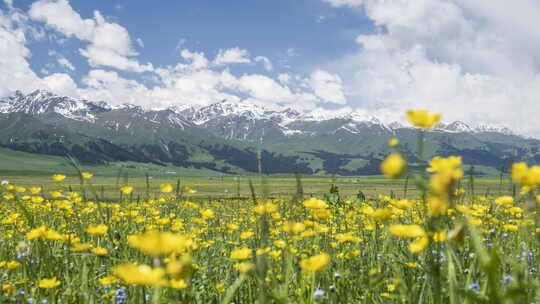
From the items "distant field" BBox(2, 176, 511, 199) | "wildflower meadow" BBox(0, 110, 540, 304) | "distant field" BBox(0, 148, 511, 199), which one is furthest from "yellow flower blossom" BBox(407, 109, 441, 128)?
"distant field" BBox(2, 176, 511, 199)

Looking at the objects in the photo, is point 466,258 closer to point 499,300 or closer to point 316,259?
point 316,259

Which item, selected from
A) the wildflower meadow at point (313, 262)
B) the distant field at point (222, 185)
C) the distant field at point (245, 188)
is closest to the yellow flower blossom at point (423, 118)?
the wildflower meadow at point (313, 262)

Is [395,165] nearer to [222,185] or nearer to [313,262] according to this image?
[313,262]

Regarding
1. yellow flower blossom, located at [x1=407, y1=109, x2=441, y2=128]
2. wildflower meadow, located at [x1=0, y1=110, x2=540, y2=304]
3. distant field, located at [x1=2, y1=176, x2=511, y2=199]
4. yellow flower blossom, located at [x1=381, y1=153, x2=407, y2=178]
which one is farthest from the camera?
distant field, located at [x1=2, y1=176, x2=511, y2=199]

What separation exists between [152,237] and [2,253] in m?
4.62

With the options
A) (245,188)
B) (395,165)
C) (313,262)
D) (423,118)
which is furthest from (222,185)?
(395,165)

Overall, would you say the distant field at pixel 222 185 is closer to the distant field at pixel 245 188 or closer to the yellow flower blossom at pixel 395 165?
the distant field at pixel 245 188

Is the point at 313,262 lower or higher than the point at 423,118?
lower

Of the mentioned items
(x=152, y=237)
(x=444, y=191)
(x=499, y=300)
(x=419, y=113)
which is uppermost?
(x=419, y=113)

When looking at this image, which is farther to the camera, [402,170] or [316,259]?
[316,259]

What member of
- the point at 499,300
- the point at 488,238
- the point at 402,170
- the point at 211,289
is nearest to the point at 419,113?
the point at 402,170

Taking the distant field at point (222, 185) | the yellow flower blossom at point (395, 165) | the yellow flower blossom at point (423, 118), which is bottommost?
the distant field at point (222, 185)

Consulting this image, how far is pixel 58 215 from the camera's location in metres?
7.35

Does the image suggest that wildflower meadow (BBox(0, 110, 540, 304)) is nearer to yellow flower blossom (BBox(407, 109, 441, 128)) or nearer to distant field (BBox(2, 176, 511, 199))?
yellow flower blossom (BBox(407, 109, 441, 128))
